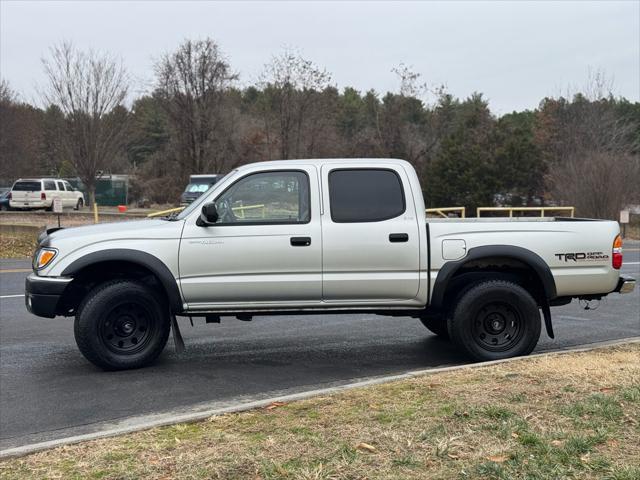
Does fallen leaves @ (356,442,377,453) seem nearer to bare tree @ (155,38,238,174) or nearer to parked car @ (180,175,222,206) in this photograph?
parked car @ (180,175,222,206)

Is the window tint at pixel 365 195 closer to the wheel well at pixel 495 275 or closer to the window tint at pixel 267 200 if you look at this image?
the window tint at pixel 267 200

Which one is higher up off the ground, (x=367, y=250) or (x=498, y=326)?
(x=367, y=250)

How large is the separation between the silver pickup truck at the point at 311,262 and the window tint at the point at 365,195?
0.04 feet

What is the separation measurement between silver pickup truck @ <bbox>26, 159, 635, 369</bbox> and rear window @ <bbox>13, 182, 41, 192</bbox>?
28.6 m

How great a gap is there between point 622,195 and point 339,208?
85.6 feet

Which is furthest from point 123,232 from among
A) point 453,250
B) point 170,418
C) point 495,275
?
point 495,275

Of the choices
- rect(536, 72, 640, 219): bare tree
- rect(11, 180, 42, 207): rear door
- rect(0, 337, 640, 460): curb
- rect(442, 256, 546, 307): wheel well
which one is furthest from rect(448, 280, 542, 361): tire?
rect(11, 180, 42, 207): rear door

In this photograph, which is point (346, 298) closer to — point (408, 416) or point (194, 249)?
point (194, 249)

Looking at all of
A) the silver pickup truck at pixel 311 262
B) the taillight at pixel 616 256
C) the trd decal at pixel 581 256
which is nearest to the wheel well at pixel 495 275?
the silver pickup truck at pixel 311 262

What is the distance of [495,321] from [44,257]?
4436 mm

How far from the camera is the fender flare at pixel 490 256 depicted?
6672mm

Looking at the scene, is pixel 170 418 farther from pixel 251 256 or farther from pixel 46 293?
pixel 46 293

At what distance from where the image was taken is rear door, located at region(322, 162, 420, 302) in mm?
6633

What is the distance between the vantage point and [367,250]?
6.63 m
